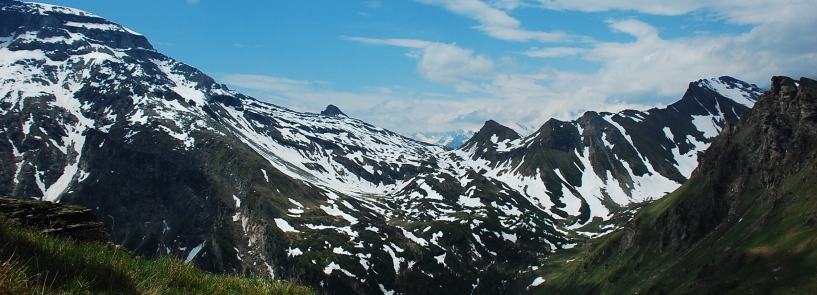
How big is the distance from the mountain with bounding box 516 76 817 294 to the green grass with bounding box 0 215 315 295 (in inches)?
4508

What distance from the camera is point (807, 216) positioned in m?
117


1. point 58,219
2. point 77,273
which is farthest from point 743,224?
point 77,273

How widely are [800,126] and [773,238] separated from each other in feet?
211

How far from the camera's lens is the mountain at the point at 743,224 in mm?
114000

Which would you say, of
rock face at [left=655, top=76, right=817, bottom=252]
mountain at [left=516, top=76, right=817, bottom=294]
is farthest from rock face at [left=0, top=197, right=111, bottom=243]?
rock face at [left=655, top=76, right=817, bottom=252]

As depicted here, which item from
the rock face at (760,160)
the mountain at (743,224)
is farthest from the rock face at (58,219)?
the rock face at (760,160)

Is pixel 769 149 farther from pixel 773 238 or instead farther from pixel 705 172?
pixel 773 238

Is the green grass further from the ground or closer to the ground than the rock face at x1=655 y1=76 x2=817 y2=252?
closer to the ground

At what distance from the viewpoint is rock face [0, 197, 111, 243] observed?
1850 cm

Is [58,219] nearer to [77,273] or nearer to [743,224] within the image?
[77,273]

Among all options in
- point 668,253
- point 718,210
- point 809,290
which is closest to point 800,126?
point 718,210

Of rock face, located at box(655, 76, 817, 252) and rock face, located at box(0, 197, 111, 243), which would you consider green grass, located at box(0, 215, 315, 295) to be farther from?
rock face, located at box(655, 76, 817, 252)

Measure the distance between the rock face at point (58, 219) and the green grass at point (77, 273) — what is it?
249 inches

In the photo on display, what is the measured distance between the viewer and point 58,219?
65.0 feet
